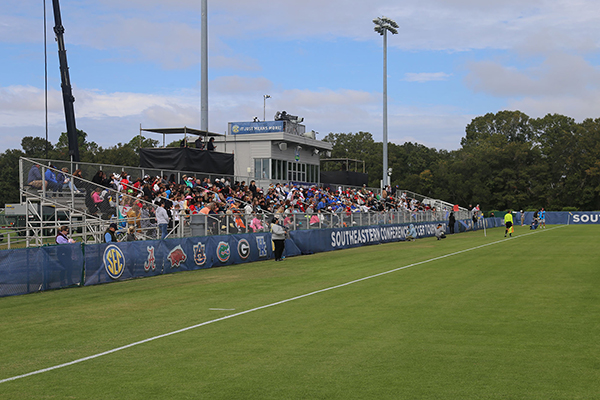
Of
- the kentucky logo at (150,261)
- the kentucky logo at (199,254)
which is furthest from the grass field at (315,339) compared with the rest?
the kentucky logo at (199,254)

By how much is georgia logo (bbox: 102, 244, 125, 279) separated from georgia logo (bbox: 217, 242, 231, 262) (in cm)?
500

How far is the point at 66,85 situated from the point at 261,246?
16.4 metres

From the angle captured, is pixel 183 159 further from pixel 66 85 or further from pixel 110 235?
pixel 110 235

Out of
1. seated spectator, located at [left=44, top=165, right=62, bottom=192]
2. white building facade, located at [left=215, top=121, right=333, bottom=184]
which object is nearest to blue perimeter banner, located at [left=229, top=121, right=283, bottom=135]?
white building facade, located at [left=215, top=121, right=333, bottom=184]

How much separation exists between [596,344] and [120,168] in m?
24.5

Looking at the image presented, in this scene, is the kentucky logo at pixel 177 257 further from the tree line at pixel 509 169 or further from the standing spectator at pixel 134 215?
the tree line at pixel 509 169

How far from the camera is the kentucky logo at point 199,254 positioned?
22.0 m

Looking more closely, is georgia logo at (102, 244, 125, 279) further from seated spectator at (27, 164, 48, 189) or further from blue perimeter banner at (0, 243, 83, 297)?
seated spectator at (27, 164, 48, 189)

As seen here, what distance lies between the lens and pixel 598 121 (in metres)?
99.1

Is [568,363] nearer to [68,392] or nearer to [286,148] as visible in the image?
[68,392]

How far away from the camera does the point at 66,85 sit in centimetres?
3359

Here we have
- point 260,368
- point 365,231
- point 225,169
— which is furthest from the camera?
point 225,169

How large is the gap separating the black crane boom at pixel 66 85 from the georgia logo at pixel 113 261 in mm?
16453

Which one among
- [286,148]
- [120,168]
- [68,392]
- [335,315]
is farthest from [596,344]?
[286,148]
